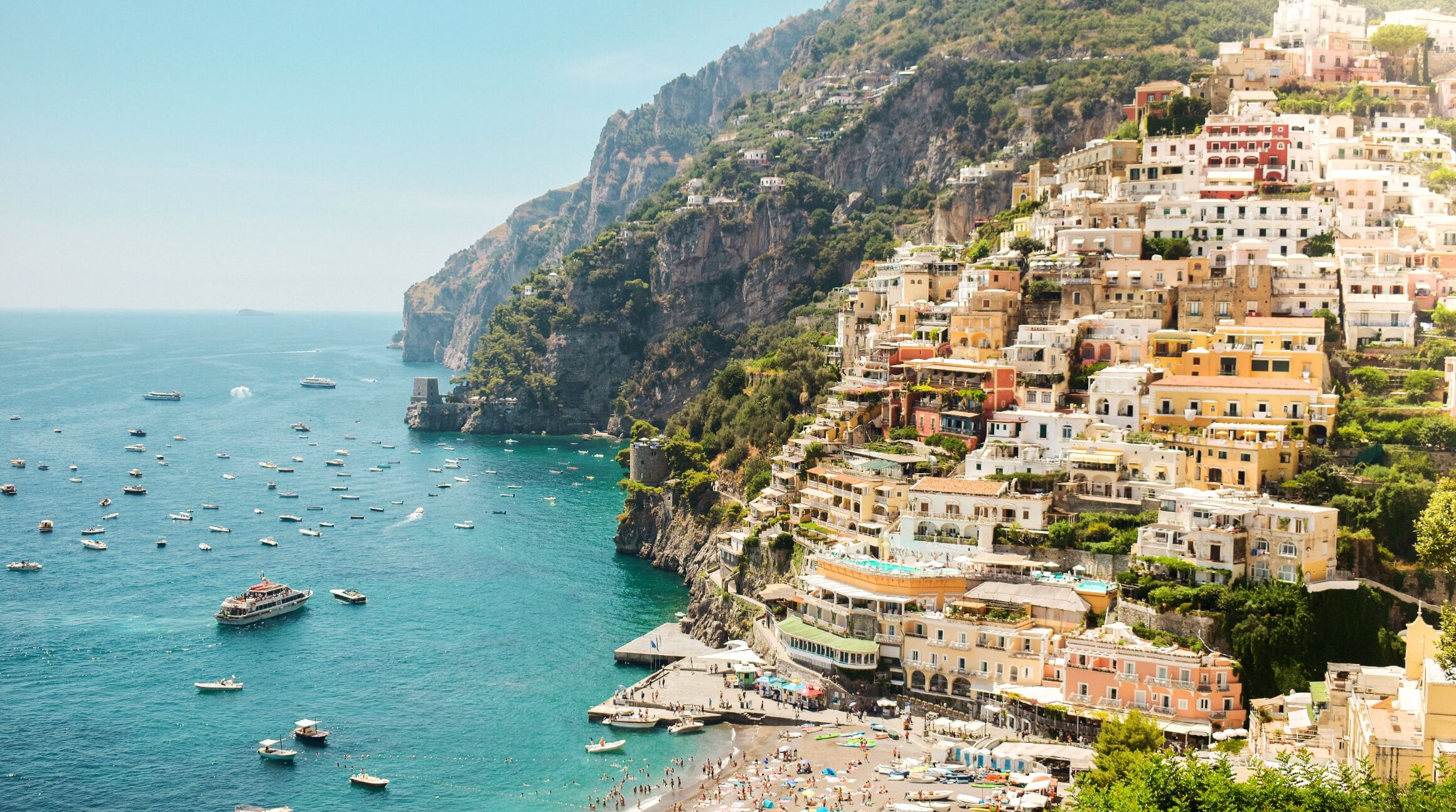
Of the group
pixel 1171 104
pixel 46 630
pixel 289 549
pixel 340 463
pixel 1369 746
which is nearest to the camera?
pixel 1369 746

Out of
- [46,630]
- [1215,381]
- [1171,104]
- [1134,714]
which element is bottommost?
[46,630]

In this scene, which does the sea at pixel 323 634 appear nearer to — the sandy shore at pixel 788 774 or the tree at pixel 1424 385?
the sandy shore at pixel 788 774

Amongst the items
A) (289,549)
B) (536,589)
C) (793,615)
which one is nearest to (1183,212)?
(793,615)

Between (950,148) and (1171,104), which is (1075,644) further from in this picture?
(950,148)

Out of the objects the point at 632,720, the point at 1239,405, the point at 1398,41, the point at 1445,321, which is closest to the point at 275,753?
the point at 632,720

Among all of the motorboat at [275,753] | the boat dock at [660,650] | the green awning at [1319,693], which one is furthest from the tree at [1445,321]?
the motorboat at [275,753]
